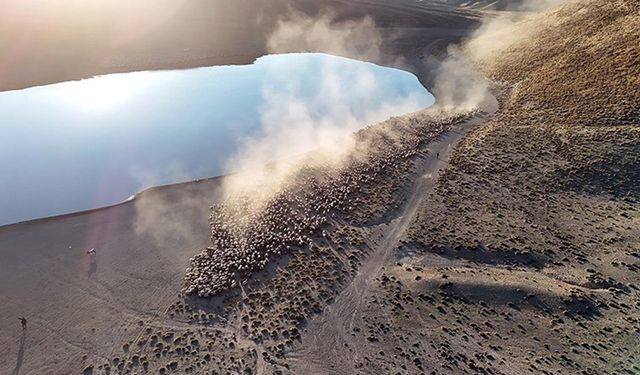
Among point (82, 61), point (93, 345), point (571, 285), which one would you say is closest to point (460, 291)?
point (571, 285)

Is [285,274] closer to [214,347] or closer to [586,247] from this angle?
[214,347]

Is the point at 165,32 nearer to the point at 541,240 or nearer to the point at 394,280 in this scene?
the point at 394,280

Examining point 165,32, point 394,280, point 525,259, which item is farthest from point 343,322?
point 165,32

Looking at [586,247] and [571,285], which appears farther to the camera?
[586,247]

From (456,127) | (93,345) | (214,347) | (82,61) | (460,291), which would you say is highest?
(82,61)

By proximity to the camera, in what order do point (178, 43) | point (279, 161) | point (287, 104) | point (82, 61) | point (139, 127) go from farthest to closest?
point (178, 43) < point (82, 61) < point (287, 104) < point (139, 127) < point (279, 161)

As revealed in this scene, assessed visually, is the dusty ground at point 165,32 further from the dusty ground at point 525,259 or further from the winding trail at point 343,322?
the winding trail at point 343,322
